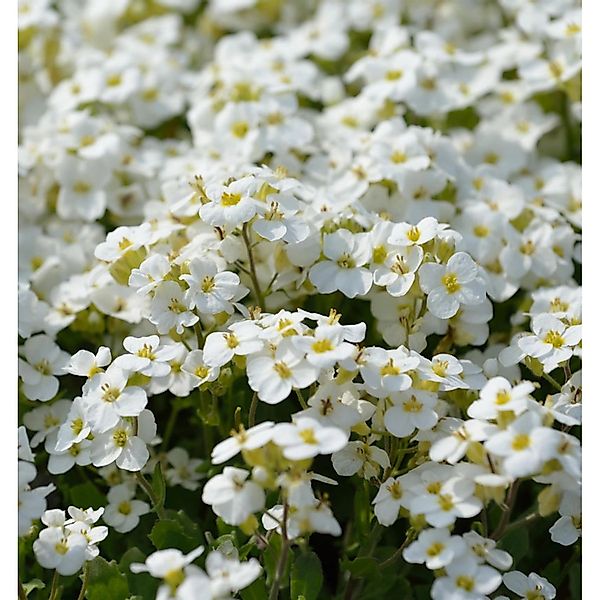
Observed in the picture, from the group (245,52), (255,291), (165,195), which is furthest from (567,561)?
(245,52)

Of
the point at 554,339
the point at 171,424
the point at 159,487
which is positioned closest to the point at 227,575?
the point at 159,487

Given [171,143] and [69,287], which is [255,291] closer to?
[69,287]

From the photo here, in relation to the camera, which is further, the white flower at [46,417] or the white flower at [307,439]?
the white flower at [46,417]

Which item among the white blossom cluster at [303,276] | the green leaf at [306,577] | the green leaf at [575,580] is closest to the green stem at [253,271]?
the white blossom cluster at [303,276]

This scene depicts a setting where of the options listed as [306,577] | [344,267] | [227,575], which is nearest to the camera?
[227,575]

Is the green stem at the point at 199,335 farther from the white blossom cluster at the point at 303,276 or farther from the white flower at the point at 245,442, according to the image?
the white flower at the point at 245,442

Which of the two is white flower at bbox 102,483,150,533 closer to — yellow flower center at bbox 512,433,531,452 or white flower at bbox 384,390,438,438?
white flower at bbox 384,390,438,438

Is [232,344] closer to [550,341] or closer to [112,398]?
[112,398]
